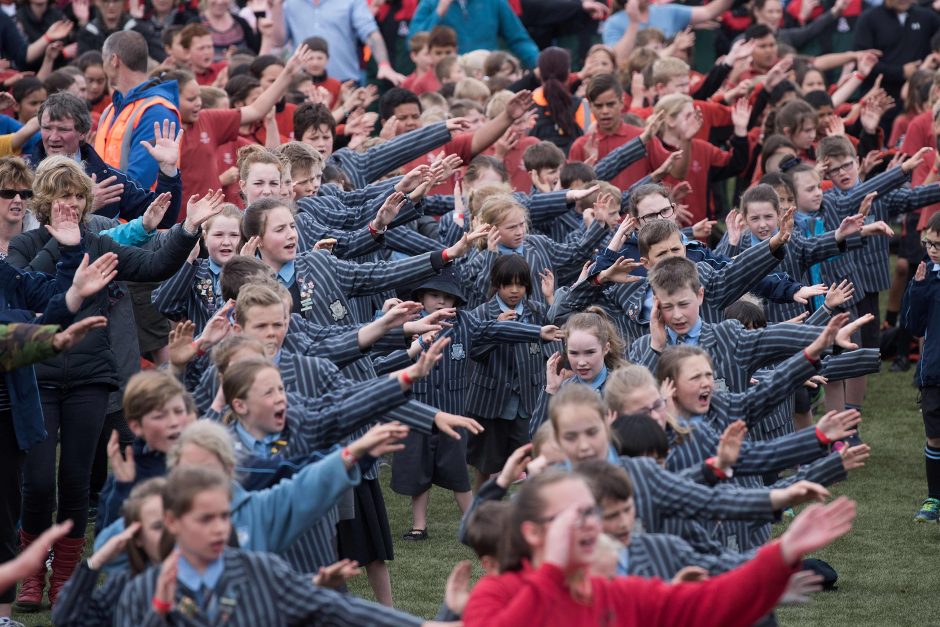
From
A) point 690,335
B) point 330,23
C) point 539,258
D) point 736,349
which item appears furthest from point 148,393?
point 330,23

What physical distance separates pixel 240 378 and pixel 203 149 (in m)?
4.87

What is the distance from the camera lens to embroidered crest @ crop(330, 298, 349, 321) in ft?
26.0

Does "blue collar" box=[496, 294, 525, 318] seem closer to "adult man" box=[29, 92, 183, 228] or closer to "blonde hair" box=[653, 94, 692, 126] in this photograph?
"adult man" box=[29, 92, 183, 228]

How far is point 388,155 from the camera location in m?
9.71

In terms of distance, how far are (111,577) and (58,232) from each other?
8.49 ft

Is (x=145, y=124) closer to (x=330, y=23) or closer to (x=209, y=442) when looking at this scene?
(x=209, y=442)

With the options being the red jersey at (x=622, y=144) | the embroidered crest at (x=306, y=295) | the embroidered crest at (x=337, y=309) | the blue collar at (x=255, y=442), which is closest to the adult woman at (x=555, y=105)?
the red jersey at (x=622, y=144)

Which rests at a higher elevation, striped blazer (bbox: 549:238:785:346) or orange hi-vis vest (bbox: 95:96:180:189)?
orange hi-vis vest (bbox: 95:96:180:189)

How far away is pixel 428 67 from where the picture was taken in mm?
Answer: 14945

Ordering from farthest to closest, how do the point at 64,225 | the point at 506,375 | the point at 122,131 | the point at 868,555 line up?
the point at 122,131, the point at 506,375, the point at 868,555, the point at 64,225

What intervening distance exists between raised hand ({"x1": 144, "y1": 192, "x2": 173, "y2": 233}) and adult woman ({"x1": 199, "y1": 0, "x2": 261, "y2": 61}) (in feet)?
27.2

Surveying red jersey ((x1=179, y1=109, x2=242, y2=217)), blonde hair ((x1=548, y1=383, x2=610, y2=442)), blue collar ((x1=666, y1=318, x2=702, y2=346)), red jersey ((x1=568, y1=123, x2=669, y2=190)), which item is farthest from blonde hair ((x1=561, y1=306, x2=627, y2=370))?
red jersey ((x1=179, y1=109, x2=242, y2=217))

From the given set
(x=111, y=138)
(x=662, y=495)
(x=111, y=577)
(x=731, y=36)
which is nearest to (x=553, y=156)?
(x=111, y=138)

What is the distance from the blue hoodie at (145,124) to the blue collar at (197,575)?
5.12 m
